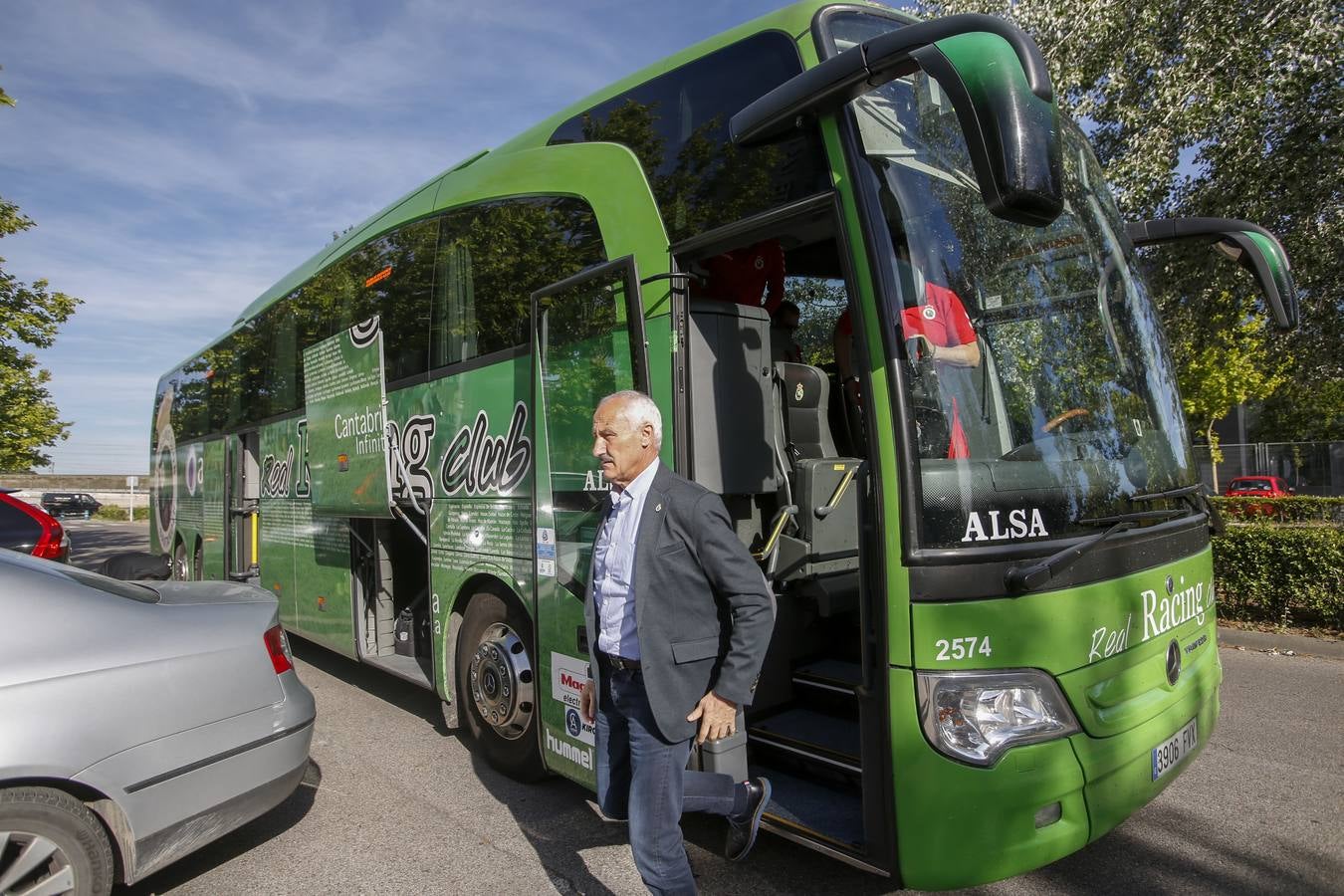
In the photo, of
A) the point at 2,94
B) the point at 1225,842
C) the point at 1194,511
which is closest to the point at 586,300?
the point at 1194,511

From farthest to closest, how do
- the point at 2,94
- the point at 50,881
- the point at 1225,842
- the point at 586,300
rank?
1. the point at 2,94
2. the point at 586,300
3. the point at 1225,842
4. the point at 50,881

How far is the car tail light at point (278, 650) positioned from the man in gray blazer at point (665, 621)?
1.84m

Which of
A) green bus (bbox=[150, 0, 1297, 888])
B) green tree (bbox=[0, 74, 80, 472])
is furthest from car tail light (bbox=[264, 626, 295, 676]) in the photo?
green tree (bbox=[0, 74, 80, 472])

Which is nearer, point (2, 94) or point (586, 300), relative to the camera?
point (586, 300)

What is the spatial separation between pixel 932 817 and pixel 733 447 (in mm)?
1716

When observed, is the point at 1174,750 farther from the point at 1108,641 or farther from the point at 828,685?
the point at 828,685

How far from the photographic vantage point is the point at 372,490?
19.2 feet

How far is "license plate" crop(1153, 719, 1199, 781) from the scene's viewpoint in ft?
10.4

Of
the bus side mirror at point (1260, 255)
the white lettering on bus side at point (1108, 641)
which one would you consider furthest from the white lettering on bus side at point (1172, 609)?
the bus side mirror at point (1260, 255)

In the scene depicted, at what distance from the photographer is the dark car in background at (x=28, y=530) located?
8.98 m

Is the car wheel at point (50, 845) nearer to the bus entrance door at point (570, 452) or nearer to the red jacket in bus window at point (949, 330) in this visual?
the bus entrance door at point (570, 452)

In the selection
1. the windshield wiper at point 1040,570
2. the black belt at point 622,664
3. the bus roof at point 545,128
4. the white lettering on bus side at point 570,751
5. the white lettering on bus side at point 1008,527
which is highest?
the bus roof at point 545,128

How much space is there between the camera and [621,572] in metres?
2.90

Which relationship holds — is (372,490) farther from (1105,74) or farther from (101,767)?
(1105,74)
